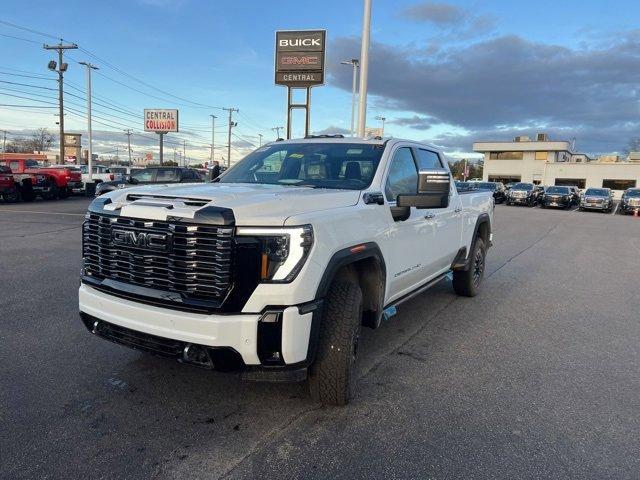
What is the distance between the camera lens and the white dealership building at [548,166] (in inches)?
2208

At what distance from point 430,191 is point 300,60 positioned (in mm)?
17709

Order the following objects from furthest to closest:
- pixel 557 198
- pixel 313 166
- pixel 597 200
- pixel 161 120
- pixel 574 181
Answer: pixel 574 181 < pixel 161 120 < pixel 557 198 < pixel 597 200 < pixel 313 166

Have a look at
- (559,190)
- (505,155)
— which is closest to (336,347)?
(559,190)

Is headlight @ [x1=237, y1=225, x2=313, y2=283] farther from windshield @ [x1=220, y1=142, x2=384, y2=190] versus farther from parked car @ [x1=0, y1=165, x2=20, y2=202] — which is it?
parked car @ [x1=0, y1=165, x2=20, y2=202]

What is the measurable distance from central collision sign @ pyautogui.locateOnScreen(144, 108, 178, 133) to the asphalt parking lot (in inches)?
1953

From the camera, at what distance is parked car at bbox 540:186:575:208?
32.8 meters

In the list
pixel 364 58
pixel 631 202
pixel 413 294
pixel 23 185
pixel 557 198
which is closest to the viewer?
pixel 413 294

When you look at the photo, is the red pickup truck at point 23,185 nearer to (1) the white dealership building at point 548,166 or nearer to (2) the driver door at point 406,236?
(2) the driver door at point 406,236

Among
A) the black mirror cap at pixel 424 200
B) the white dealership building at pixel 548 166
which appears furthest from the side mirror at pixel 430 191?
the white dealership building at pixel 548 166

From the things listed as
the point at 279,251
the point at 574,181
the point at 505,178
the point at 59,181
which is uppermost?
the point at 505,178

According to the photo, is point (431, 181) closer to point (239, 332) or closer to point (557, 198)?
point (239, 332)

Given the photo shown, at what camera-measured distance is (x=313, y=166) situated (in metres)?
4.50

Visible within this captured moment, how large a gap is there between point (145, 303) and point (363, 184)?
6.29 feet

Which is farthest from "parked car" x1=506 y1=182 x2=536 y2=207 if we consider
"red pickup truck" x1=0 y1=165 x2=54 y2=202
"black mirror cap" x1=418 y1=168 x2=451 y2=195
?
"black mirror cap" x1=418 y1=168 x2=451 y2=195
